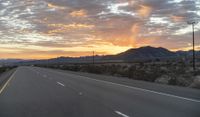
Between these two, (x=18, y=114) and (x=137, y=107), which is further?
(x=137, y=107)

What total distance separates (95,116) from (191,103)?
5.11 meters

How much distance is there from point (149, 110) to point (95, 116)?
85.1 inches

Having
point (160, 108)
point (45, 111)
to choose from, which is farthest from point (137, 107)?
point (45, 111)

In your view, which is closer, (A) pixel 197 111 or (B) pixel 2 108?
(A) pixel 197 111

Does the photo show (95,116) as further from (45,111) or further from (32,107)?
(32,107)

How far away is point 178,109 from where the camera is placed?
12.8m

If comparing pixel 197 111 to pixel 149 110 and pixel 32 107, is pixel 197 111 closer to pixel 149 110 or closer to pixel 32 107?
pixel 149 110

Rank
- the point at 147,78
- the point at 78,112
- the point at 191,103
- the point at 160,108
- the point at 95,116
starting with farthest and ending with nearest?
the point at 147,78
the point at 191,103
the point at 160,108
the point at 78,112
the point at 95,116

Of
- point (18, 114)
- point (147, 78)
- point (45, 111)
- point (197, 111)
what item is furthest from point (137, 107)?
point (147, 78)

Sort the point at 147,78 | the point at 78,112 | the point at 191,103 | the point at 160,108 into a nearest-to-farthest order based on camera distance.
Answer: the point at 78,112
the point at 160,108
the point at 191,103
the point at 147,78

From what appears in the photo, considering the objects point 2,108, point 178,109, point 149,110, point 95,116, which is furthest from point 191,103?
point 2,108

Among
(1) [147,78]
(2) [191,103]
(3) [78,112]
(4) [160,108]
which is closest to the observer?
(3) [78,112]

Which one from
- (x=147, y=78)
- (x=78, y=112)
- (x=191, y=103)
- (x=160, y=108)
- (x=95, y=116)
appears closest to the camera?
(x=95, y=116)

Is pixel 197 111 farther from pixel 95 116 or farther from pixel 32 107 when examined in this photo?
pixel 32 107
